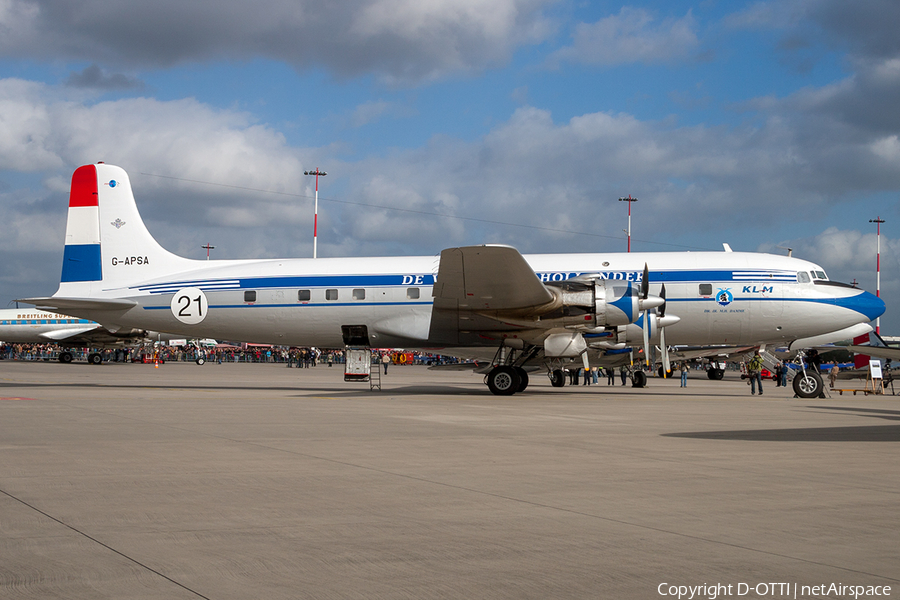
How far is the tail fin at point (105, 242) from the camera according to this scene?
2552 cm

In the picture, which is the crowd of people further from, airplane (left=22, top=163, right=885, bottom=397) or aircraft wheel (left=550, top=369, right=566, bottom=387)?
airplane (left=22, top=163, right=885, bottom=397)

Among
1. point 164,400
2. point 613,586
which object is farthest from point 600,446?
point 164,400

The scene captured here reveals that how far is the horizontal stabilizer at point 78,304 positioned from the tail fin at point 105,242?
2.46ft

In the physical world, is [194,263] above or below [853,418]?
above

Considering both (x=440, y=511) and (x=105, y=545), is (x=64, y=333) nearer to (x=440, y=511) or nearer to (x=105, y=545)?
(x=440, y=511)

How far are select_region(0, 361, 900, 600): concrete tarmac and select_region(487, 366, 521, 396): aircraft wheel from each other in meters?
9.45

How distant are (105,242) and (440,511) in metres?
22.7

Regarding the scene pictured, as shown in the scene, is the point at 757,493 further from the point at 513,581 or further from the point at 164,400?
the point at 164,400

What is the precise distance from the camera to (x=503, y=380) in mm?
22906

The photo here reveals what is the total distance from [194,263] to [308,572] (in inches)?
904

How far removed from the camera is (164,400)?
2027cm

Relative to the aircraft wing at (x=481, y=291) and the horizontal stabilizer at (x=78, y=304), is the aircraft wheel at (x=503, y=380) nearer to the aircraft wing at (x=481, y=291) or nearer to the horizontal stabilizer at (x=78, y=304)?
the aircraft wing at (x=481, y=291)

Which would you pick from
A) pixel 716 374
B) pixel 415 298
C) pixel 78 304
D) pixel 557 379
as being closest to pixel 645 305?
pixel 415 298

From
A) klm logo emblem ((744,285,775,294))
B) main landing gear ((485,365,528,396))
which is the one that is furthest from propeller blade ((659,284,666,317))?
main landing gear ((485,365,528,396))
